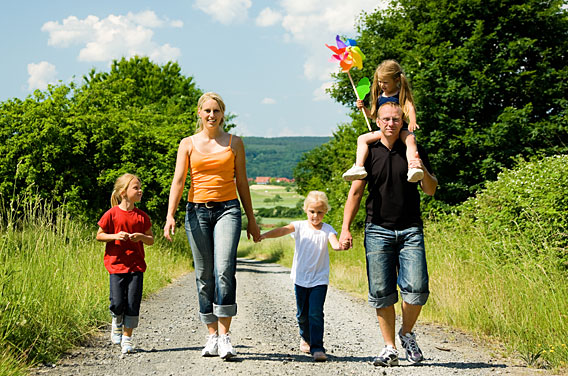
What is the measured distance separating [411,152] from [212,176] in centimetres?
179

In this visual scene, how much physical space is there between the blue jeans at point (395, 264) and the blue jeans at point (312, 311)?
1.70 feet

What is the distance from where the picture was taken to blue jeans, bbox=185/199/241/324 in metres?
5.30

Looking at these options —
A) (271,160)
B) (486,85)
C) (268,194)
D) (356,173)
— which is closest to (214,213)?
(356,173)

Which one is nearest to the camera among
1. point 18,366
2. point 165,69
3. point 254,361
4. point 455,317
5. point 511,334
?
point 18,366

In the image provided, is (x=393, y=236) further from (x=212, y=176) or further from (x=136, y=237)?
(x=136, y=237)

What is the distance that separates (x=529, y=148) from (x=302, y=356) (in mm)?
16585

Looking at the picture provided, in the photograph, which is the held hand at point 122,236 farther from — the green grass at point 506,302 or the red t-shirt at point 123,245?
the green grass at point 506,302

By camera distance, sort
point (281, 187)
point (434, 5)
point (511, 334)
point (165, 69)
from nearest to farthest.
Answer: point (511, 334), point (434, 5), point (165, 69), point (281, 187)

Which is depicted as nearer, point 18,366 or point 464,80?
point 18,366

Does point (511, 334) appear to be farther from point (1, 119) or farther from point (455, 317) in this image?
point (1, 119)

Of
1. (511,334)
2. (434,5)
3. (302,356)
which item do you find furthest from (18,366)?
(434,5)

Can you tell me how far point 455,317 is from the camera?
300 inches

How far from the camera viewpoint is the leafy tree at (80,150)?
19484mm

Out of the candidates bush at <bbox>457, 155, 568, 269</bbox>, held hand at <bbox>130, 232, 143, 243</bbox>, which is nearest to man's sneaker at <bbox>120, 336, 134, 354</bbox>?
held hand at <bbox>130, 232, 143, 243</bbox>
